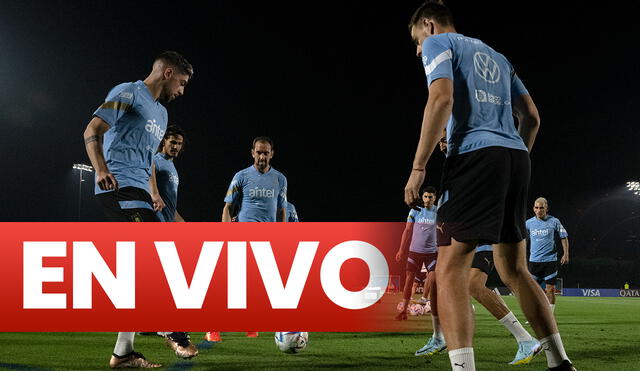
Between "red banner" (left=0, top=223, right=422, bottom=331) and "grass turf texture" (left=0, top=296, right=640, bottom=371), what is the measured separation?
30cm

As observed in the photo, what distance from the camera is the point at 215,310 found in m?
7.12

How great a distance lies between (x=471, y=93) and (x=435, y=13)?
0.60m

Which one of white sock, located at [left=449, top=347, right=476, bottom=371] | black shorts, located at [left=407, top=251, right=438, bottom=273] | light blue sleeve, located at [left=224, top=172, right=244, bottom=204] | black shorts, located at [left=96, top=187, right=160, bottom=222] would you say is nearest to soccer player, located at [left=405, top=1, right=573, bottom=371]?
white sock, located at [left=449, top=347, right=476, bottom=371]

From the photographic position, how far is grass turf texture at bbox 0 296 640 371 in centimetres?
530

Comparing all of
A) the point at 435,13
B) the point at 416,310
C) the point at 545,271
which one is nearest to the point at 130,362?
the point at 435,13

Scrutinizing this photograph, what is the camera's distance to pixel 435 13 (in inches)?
150

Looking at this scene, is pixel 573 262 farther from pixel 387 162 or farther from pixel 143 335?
pixel 143 335

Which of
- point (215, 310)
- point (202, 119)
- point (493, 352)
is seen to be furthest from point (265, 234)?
point (202, 119)

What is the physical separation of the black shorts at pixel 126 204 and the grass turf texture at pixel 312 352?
4.11 ft

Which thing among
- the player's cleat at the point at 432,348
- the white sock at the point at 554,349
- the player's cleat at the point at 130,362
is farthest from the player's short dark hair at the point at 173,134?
the white sock at the point at 554,349

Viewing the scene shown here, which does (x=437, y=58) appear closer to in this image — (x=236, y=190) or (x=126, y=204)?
(x=126, y=204)

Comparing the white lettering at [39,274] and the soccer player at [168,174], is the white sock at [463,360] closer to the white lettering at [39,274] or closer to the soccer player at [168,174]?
the white lettering at [39,274]

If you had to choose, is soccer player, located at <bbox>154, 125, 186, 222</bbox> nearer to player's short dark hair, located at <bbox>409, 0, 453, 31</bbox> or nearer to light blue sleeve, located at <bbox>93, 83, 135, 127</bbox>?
light blue sleeve, located at <bbox>93, 83, 135, 127</bbox>

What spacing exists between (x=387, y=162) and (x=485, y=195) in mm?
56730
